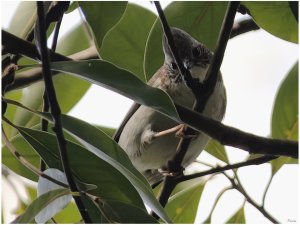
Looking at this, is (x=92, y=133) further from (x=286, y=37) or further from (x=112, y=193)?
(x=286, y=37)

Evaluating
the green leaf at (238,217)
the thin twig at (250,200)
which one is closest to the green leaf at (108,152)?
the thin twig at (250,200)

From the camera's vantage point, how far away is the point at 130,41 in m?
1.65

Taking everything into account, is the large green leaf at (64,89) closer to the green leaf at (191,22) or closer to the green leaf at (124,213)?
the green leaf at (191,22)

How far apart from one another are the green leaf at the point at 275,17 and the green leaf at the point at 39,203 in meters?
0.57

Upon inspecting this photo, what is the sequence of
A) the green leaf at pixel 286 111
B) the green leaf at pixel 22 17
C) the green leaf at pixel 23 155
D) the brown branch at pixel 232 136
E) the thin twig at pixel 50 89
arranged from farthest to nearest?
the green leaf at pixel 286 111
the green leaf at pixel 23 155
the green leaf at pixel 22 17
the brown branch at pixel 232 136
the thin twig at pixel 50 89

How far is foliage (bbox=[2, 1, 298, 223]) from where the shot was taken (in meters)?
0.98

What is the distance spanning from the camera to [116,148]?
107cm

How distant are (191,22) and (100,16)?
1.57 feet

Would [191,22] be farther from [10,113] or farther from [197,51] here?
[10,113]

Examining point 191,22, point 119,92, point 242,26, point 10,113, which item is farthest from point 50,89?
point 242,26

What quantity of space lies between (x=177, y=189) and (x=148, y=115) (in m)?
0.31

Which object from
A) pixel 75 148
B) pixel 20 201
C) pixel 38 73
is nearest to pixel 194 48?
pixel 38 73

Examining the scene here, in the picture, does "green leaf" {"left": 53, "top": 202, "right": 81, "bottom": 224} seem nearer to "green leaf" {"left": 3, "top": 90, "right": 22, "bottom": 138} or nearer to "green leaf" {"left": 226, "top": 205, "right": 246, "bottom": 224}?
"green leaf" {"left": 3, "top": 90, "right": 22, "bottom": 138}

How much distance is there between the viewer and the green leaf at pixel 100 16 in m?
1.03
